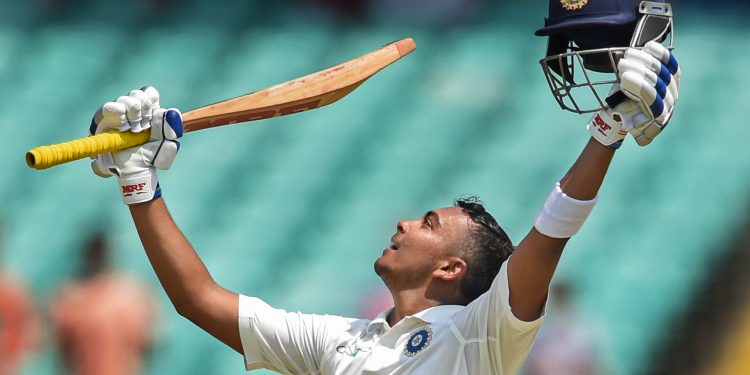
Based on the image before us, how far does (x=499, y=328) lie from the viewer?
9.06 feet

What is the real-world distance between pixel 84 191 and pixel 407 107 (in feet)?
5.91

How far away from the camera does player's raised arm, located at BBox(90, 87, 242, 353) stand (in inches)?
112

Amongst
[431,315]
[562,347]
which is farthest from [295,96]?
[562,347]

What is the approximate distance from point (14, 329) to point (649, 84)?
4.02m

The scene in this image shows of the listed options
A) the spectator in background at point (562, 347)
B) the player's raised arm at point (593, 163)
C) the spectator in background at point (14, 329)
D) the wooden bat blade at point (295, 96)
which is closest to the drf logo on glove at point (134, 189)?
the wooden bat blade at point (295, 96)

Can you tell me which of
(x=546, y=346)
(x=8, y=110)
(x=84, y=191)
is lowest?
(x=546, y=346)

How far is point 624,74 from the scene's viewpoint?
238 centimetres

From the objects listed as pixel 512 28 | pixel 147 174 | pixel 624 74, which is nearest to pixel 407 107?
pixel 512 28

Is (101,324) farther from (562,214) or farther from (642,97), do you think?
(642,97)

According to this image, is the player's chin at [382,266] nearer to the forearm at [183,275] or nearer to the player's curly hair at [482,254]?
the player's curly hair at [482,254]

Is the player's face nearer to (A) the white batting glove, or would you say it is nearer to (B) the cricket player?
(B) the cricket player

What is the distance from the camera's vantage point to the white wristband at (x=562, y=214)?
8.41 feet

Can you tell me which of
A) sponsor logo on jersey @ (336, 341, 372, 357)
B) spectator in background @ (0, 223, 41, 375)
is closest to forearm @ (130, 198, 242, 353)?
sponsor logo on jersey @ (336, 341, 372, 357)

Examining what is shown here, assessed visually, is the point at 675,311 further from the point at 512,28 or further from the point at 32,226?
the point at 32,226
